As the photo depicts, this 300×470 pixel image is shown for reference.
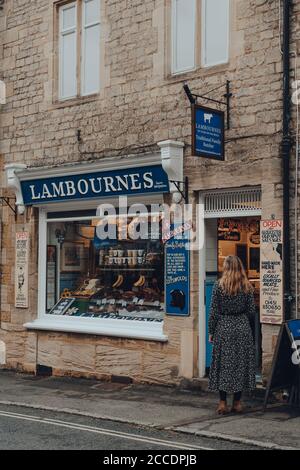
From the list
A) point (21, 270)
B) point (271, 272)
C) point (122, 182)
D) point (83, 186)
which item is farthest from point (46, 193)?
point (271, 272)

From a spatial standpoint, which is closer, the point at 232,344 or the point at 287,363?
the point at 232,344

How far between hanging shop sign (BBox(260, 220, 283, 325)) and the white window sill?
2032 mm

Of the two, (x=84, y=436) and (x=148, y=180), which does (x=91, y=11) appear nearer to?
(x=148, y=180)

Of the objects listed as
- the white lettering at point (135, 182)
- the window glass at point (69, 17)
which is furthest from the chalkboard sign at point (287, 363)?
the window glass at point (69, 17)

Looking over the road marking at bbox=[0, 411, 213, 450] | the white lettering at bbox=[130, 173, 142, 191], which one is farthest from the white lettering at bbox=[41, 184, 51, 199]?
the road marking at bbox=[0, 411, 213, 450]

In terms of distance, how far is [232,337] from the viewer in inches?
390

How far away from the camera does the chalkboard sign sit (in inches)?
391

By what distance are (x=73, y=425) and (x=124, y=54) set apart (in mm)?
6510

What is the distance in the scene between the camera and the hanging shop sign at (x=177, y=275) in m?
12.0

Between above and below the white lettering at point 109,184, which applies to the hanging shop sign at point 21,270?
below

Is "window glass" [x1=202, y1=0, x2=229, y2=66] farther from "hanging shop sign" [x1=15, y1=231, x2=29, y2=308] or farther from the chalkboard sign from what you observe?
"hanging shop sign" [x1=15, y1=231, x2=29, y2=308]

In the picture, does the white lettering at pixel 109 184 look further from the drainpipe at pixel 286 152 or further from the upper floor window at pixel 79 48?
the drainpipe at pixel 286 152

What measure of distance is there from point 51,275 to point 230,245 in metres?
3.98

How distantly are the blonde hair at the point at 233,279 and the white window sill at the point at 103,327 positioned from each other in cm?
258
